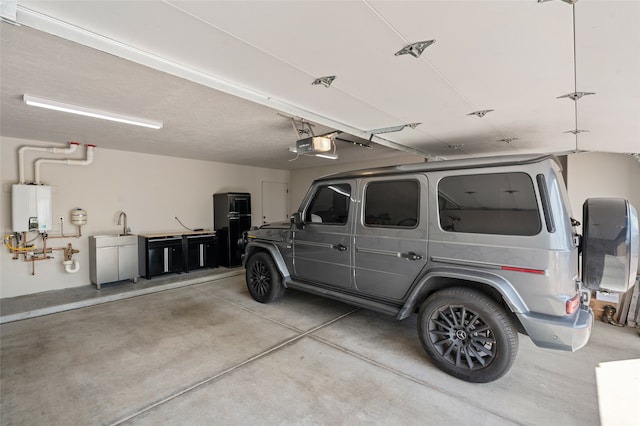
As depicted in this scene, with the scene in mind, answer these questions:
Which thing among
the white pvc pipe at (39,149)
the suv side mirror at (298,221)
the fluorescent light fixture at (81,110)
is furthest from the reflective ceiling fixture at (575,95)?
the white pvc pipe at (39,149)

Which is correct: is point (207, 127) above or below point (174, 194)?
above

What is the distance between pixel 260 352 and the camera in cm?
298

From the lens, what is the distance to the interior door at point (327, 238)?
345 centimetres

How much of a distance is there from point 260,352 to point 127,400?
116 cm

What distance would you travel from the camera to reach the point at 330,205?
147 inches

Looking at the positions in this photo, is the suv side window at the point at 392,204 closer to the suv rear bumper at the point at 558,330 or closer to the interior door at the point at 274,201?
the suv rear bumper at the point at 558,330

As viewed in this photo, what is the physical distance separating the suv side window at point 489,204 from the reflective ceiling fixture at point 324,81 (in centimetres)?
143

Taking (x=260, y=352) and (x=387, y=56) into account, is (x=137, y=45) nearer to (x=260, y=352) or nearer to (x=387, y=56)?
(x=387, y=56)

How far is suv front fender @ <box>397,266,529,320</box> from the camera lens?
90.3 inches

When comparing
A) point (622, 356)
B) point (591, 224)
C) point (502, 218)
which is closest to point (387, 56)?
point (502, 218)

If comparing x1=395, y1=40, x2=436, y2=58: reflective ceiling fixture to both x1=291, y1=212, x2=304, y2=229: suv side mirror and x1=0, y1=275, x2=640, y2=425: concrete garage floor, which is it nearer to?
x1=291, y1=212, x2=304, y2=229: suv side mirror

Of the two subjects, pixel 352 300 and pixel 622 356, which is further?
pixel 352 300

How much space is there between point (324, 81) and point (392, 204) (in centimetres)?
147

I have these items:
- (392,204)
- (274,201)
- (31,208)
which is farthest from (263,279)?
(274,201)
